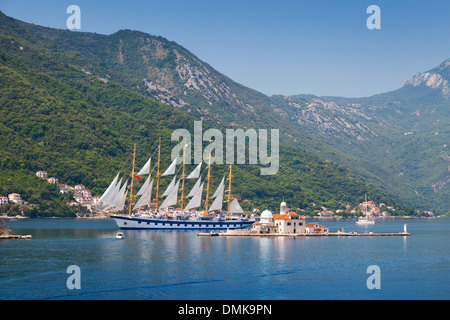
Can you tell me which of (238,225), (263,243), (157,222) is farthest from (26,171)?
(263,243)

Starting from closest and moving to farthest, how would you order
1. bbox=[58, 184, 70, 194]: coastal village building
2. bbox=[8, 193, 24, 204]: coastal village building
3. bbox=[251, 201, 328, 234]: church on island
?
bbox=[251, 201, 328, 234]: church on island, bbox=[8, 193, 24, 204]: coastal village building, bbox=[58, 184, 70, 194]: coastal village building

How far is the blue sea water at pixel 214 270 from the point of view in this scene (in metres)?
55.5

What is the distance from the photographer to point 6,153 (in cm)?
19262

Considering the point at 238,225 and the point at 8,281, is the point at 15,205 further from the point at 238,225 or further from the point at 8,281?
the point at 8,281

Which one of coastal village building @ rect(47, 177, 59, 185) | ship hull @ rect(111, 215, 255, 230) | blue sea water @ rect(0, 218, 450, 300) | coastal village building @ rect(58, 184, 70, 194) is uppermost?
coastal village building @ rect(47, 177, 59, 185)

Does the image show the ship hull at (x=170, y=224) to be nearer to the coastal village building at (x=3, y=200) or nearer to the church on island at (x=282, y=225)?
the church on island at (x=282, y=225)

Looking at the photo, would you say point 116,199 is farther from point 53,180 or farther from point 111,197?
point 53,180

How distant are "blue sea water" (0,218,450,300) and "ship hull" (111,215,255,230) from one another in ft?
110

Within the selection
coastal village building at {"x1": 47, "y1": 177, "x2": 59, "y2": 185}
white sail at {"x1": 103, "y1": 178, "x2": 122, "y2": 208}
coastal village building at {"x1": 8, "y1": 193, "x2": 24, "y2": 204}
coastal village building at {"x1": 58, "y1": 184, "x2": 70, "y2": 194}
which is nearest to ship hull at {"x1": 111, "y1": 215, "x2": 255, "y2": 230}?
white sail at {"x1": 103, "y1": 178, "x2": 122, "y2": 208}

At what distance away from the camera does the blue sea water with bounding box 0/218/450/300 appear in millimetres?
55469

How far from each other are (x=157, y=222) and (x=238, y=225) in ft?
71.7

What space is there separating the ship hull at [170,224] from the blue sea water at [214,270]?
33668 millimetres

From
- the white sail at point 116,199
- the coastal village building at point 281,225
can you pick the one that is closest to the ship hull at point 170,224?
the white sail at point 116,199

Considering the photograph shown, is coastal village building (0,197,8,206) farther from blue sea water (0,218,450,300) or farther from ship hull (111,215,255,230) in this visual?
blue sea water (0,218,450,300)
